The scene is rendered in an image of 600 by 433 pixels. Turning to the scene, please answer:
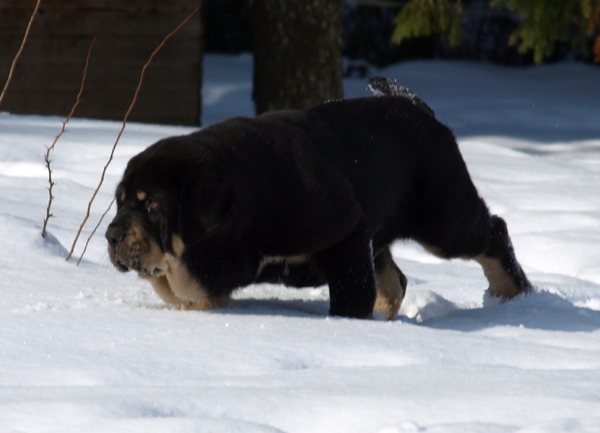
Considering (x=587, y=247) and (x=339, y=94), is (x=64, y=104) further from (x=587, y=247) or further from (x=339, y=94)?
(x=587, y=247)

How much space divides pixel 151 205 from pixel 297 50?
20.1 feet

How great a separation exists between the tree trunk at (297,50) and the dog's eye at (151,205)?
605 centimetres

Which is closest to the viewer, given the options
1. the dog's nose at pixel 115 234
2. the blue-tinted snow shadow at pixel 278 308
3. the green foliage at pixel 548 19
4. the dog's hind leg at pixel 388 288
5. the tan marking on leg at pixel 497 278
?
the dog's nose at pixel 115 234

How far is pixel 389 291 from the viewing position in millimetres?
4105

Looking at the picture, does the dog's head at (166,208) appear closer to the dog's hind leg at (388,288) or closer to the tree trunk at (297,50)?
the dog's hind leg at (388,288)

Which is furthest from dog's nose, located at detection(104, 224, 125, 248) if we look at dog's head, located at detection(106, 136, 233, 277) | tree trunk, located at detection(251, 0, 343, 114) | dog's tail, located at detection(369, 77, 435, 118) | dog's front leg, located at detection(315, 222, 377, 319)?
tree trunk, located at detection(251, 0, 343, 114)

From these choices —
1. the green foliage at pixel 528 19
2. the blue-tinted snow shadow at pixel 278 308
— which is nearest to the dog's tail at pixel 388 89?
the blue-tinted snow shadow at pixel 278 308

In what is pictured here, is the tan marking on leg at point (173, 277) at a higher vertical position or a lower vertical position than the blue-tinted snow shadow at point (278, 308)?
higher

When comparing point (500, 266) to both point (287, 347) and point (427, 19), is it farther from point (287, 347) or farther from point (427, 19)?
point (427, 19)

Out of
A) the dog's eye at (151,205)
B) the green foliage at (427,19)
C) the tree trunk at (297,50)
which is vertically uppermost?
the dog's eye at (151,205)

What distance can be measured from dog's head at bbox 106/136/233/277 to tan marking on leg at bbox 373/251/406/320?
102cm

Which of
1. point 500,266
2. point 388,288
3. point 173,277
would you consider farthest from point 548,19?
point 173,277

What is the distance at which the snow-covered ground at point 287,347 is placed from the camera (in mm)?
2207

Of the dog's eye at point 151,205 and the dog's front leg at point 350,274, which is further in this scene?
the dog's front leg at point 350,274
